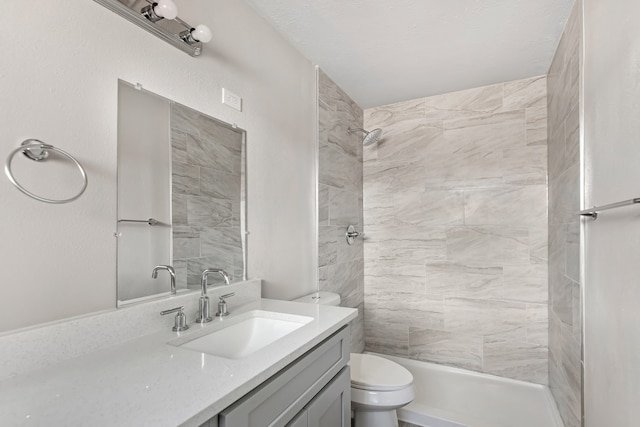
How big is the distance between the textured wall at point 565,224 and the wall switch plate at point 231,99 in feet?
5.34

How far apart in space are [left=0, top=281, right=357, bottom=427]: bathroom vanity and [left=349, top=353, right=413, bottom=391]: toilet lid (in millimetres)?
552

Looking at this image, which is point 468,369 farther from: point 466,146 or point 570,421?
point 466,146

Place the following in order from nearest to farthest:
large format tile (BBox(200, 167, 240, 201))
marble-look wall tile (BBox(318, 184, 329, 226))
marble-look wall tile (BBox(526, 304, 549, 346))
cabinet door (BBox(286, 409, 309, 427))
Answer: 1. cabinet door (BBox(286, 409, 309, 427))
2. large format tile (BBox(200, 167, 240, 201))
3. marble-look wall tile (BBox(318, 184, 329, 226))
4. marble-look wall tile (BBox(526, 304, 549, 346))

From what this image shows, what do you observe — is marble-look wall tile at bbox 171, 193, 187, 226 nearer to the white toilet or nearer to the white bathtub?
the white toilet

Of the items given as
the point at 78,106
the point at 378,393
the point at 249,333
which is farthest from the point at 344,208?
the point at 78,106

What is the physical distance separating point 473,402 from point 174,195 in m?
2.38

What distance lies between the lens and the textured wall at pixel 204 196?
1.25 meters

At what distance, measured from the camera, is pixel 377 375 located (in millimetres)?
1796

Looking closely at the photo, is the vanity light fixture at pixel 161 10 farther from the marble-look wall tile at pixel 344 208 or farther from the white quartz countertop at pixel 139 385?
the marble-look wall tile at pixel 344 208

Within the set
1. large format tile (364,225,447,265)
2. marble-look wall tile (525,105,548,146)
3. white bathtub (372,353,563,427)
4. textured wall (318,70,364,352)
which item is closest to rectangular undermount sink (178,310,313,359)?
textured wall (318,70,364,352)

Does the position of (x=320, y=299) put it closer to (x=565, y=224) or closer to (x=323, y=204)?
(x=323, y=204)

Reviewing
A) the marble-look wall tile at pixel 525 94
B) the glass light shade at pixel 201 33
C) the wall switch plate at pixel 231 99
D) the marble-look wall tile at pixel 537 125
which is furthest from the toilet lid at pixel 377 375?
the marble-look wall tile at pixel 525 94

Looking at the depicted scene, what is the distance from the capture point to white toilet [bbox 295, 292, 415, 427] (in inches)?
65.7

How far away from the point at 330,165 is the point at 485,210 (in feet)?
4.21
